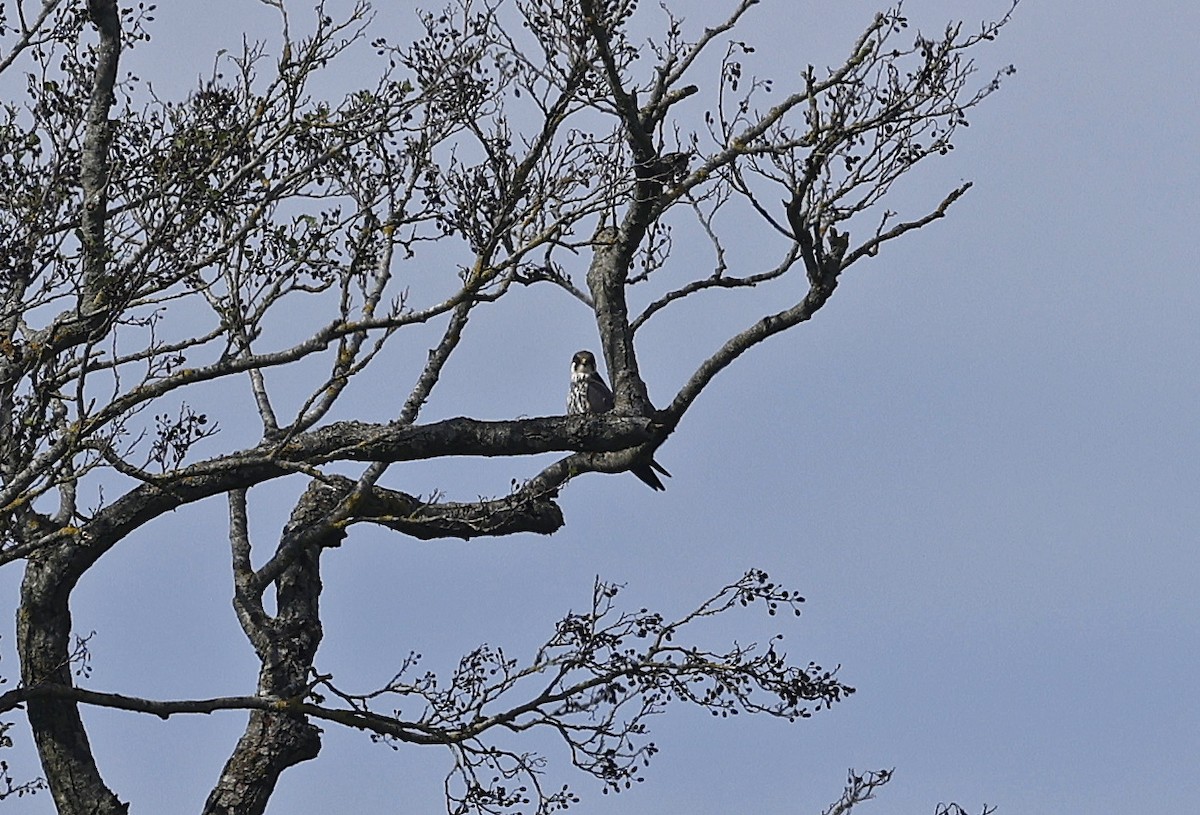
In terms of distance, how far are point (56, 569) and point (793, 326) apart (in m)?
3.96

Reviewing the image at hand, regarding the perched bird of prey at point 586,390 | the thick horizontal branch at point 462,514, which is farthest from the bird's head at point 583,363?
the thick horizontal branch at point 462,514

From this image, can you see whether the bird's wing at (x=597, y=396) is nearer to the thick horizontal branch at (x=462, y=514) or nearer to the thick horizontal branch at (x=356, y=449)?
the thick horizontal branch at (x=462, y=514)

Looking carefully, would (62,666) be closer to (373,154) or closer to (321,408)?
(321,408)

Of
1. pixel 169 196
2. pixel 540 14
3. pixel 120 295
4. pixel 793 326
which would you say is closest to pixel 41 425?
pixel 120 295

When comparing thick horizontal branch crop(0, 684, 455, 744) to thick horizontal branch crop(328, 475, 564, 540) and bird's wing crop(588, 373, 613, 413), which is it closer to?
thick horizontal branch crop(328, 475, 564, 540)

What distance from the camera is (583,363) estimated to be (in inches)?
503

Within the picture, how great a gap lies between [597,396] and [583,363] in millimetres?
462

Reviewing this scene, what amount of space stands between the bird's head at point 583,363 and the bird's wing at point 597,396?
0.43 feet

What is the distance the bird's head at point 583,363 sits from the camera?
12703 millimetres

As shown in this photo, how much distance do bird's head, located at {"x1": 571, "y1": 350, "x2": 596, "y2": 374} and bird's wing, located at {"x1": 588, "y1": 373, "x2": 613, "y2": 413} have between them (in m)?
0.13

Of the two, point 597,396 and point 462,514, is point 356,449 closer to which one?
point 462,514

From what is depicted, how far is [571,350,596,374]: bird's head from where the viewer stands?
12.7 m

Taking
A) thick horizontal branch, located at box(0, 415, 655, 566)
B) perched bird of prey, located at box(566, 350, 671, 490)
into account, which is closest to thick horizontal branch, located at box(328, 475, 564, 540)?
thick horizontal branch, located at box(0, 415, 655, 566)

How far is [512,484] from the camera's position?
9711 millimetres
